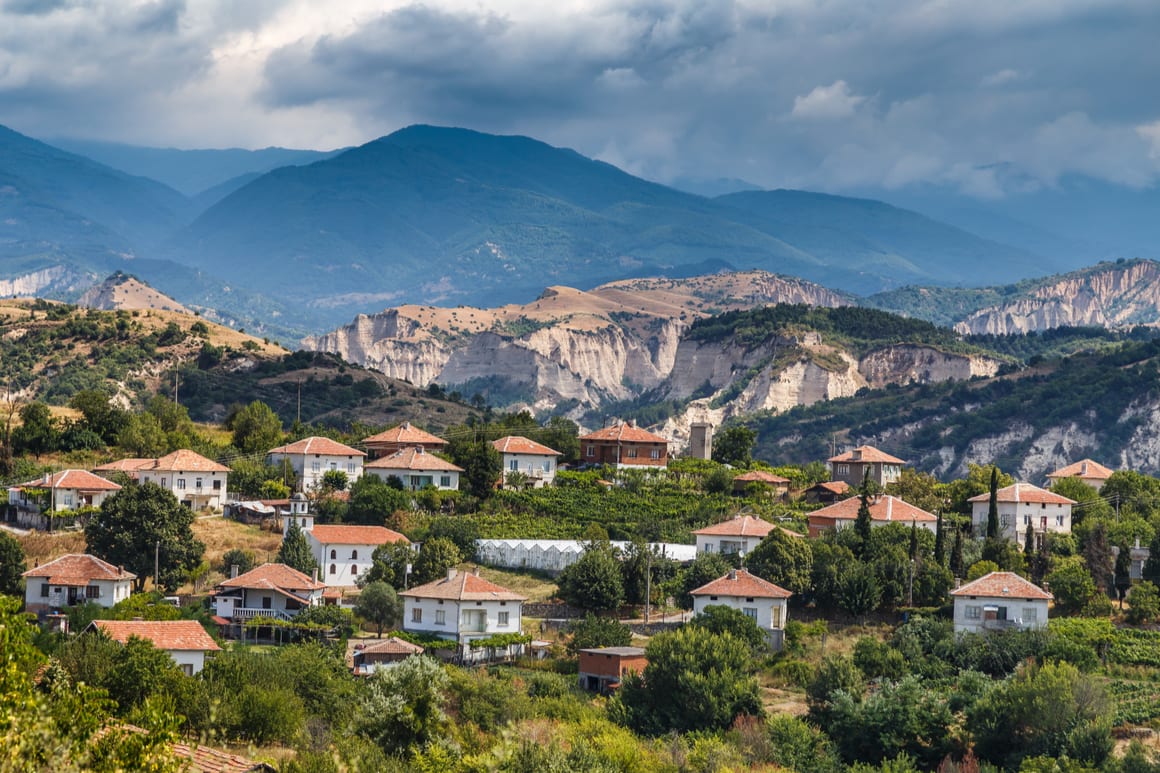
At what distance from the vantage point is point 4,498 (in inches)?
2901

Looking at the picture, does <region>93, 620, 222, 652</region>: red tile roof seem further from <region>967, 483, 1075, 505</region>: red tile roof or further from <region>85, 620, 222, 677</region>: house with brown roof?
<region>967, 483, 1075, 505</region>: red tile roof

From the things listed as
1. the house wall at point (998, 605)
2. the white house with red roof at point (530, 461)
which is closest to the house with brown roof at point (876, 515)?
the house wall at point (998, 605)

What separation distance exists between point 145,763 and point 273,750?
17.9 meters

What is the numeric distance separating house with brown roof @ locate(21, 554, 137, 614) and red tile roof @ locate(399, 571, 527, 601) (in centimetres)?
1045

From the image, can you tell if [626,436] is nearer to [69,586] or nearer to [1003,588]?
[1003,588]

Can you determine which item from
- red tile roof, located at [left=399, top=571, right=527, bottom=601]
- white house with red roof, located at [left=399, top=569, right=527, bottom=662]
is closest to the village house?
white house with red roof, located at [left=399, top=569, right=527, bottom=662]

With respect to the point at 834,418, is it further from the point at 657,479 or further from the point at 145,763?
the point at 145,763

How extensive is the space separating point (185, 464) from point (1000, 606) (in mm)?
37815

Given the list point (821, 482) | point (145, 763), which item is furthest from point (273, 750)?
point (821, 482)

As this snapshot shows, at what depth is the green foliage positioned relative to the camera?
63.3 m

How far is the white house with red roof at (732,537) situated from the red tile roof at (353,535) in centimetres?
1252

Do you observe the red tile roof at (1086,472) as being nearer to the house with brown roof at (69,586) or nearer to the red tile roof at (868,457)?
the red tile roof at (868,457)

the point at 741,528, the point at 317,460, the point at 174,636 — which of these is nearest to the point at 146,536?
the point at 174,636

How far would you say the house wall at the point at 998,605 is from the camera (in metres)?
59.9
